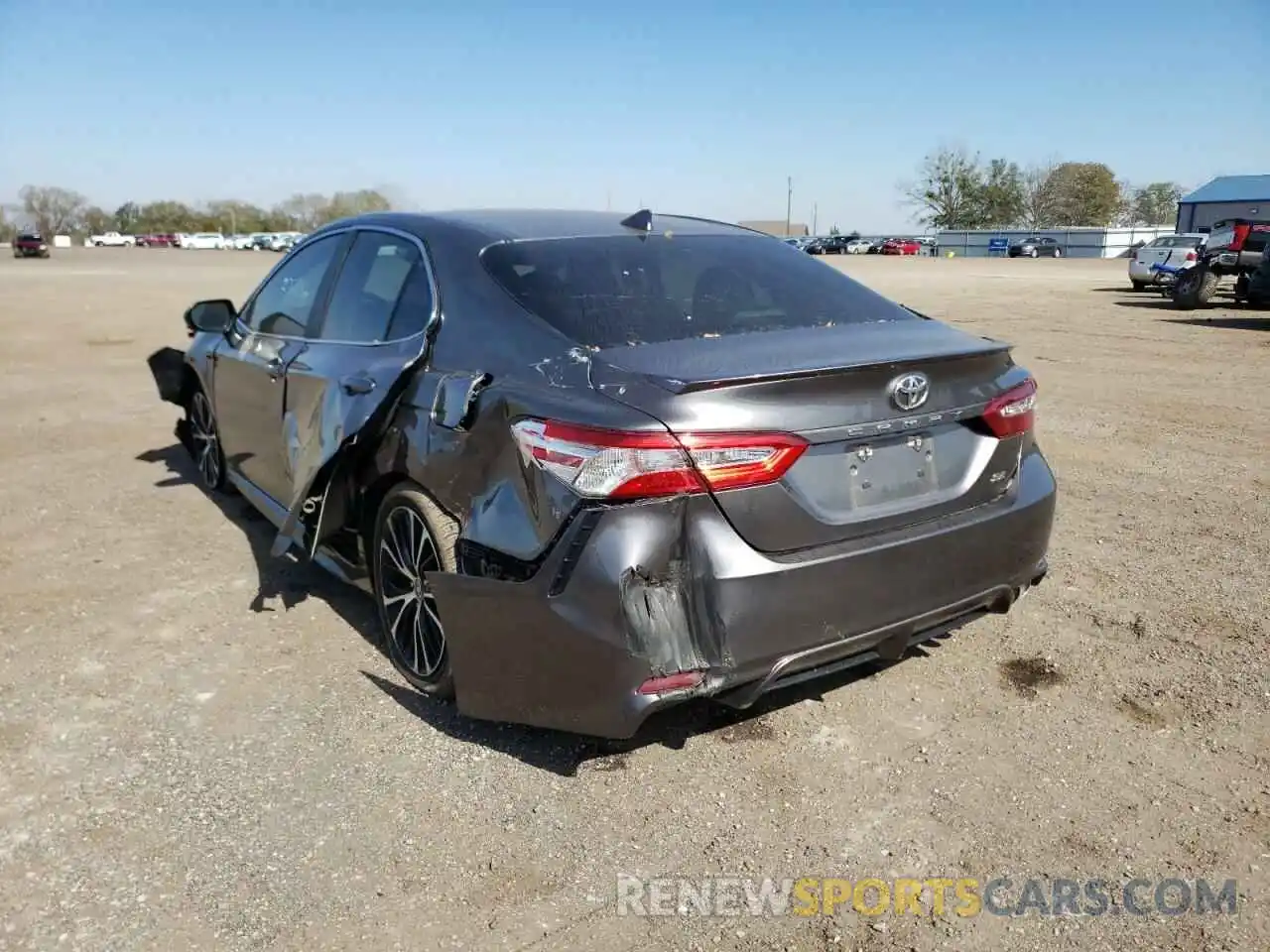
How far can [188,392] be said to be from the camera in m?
6.31

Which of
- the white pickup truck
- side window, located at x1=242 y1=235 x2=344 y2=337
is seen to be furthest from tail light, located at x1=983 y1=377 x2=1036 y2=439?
the white pickup truck

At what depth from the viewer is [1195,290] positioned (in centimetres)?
1858

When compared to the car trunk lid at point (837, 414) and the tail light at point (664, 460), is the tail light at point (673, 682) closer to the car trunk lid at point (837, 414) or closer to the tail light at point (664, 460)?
the car trunk lid at point (837, 414)

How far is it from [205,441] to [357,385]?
300cm

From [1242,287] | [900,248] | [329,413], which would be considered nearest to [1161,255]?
[1242,287]

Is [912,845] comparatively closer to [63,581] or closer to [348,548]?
[348,548]

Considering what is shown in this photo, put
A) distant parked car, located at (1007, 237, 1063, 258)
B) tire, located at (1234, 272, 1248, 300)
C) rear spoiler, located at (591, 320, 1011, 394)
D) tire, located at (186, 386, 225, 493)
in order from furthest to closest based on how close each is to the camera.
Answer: distant parked car, located at (1007, 237, 1063, 258) < tire, located at (1234, 272, 1248, 300) < tire, located at (186, 386, 225, 493) < rear spoiler, located at (591, 320, 1011, 394)

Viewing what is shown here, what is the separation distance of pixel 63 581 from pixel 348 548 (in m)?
1.72

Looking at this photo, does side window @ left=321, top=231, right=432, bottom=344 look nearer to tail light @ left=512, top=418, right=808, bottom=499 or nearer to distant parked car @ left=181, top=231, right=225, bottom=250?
tail light @ left=512, top=418, right=808, bottom=499

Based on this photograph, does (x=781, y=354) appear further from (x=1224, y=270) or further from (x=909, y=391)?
(x=1224, y=270)

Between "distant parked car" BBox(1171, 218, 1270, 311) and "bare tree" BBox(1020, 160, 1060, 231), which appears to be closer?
"distant parked car" BBox(1171, 218, 1270, 311)

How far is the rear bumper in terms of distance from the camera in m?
2.57

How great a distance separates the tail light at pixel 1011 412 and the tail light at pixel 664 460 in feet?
2.68

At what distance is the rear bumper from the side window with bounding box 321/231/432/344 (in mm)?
1196
